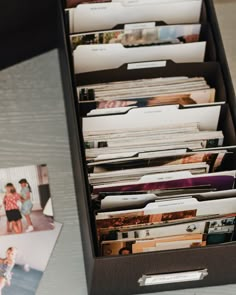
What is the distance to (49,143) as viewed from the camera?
3.71 feet

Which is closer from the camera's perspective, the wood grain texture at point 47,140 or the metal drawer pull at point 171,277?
the metal drawer pull at point 171,277

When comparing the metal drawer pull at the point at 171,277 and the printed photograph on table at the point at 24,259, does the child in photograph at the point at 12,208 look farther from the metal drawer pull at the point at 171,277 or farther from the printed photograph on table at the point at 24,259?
the metal drawer pull at the point at 171,277

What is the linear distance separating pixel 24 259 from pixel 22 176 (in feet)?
0.49

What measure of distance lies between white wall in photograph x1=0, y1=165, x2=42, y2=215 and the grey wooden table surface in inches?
0.4

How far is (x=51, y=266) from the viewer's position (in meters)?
1.04

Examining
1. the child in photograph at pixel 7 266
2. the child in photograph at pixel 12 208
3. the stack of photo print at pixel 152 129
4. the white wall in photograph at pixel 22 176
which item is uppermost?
the stack of photo print at pixel 152 129

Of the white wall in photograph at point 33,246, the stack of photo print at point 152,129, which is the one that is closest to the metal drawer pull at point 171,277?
the stack of photo print at point 152,129

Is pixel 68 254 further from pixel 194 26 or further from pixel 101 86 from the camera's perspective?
pixel 194 26

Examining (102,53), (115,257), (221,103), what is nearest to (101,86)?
(102,53)

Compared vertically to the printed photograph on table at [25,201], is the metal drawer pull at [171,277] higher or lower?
lower

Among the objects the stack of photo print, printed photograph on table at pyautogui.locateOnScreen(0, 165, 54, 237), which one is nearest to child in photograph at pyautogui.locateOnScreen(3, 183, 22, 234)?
printed photograph on table at pyautogui.locateOnScreen(0, 165, 54, 237)

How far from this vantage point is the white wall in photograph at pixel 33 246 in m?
1.03

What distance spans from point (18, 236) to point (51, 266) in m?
0.08

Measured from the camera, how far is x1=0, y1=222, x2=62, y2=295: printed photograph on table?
1010 millimetres
